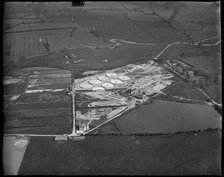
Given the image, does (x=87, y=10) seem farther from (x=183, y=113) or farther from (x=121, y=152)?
(x=121, y=152)

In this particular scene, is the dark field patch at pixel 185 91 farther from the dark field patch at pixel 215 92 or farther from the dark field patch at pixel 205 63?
the dark field patch at pixel 205 63

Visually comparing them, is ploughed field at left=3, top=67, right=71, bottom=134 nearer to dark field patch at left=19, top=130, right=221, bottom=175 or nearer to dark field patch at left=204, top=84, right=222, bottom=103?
dark field patch at left=19, top=130, right=221, bottom=175

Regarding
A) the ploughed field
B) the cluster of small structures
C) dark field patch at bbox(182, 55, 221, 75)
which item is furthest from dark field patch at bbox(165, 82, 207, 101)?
the ploughed field

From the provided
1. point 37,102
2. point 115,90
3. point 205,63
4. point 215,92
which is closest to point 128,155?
point 115,90

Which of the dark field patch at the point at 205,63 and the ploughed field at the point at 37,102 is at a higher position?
the dark field patch at the point at 205,63

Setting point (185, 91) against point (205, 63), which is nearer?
point (185, 91)

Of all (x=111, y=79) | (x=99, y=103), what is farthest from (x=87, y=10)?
(x=99, y=103)

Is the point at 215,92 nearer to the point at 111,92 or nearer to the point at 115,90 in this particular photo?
the point at 115,90

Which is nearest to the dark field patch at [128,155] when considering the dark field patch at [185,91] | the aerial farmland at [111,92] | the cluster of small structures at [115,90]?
the aerial farmland at [111,92]
